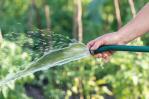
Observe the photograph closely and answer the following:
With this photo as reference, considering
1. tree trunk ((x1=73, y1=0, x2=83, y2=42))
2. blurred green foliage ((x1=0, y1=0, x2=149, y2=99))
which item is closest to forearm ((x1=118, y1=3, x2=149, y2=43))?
blurred green foliage ((x1=0, y1=0, x2=149, y2=99))

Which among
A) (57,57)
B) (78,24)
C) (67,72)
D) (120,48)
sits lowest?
(120,48)

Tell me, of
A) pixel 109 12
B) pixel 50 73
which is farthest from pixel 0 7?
pixel 50 73

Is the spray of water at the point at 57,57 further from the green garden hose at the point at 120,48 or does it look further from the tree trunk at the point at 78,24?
the tree trunk at the point at 78,24

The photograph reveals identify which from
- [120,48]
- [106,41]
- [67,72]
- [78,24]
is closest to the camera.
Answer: [120,48]

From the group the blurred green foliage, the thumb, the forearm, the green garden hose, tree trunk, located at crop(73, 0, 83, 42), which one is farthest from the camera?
tree trunk, located at crop(73, 0, 83, 42)

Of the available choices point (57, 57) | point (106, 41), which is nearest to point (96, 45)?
point (106, 41)

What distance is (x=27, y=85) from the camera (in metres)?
5.03

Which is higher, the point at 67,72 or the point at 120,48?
the point at 67,72

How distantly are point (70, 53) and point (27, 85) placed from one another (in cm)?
243

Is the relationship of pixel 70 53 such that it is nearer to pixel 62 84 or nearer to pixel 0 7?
pixel 62 84

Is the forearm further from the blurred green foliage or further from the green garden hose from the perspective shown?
the blurred green foliage

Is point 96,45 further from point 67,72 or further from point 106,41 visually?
point 67,72

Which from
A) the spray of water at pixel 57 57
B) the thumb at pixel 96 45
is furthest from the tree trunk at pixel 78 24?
the thumb at pixel 96 45

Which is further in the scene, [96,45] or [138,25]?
[138,25]
